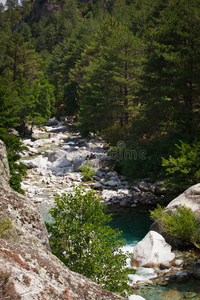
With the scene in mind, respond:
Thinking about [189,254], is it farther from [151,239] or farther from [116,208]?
[116,208]

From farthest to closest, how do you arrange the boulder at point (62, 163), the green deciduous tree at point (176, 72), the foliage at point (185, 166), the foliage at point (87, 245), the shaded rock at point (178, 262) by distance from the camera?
the boulder at point (62, 163)
the green deciduous tree at point (176, 72)
the foliage at point (185, 166)
the shaded rock at point (178, 262)
the foliage at point (87, 245)

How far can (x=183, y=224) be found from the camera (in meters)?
10.8

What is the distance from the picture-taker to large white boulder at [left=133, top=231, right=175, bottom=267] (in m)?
10.4

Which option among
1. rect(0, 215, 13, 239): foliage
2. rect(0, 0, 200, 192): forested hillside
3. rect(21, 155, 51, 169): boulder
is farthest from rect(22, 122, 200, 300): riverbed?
rect(0, 215, 13, 239): foliage

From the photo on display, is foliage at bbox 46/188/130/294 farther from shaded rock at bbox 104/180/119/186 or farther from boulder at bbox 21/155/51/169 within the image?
boulder at bbox 21/155/51/169

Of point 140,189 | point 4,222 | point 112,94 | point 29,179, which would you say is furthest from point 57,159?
point 4,222

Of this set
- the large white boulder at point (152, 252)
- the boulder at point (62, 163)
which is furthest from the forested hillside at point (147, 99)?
the boulder at point (62, 163)

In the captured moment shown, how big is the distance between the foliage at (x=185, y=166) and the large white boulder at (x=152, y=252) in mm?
3915

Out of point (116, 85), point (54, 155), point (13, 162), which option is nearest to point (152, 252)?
point (13, 162)

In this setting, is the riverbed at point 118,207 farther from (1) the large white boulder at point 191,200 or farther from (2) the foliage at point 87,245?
(1) the large white boulder at point 191,200

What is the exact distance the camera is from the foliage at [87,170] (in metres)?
22.1

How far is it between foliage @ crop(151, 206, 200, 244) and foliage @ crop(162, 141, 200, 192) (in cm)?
264

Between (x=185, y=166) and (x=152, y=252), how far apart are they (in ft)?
17.8

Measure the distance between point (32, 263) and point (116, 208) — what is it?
47.7ft
